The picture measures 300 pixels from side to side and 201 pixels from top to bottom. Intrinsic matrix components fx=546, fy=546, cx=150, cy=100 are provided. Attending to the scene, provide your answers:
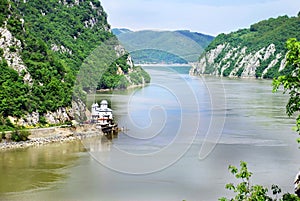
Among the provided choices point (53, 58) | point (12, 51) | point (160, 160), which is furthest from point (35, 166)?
point (53, 58)

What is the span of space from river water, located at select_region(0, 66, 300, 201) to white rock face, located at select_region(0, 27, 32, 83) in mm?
6615

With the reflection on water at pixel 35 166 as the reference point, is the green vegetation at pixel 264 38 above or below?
above

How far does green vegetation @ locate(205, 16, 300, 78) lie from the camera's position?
3568 inches

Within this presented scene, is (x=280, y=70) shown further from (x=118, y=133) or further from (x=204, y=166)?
(x=204, y=166)

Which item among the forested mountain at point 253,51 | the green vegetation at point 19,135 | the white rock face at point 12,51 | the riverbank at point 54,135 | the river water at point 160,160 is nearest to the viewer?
the river water at point 160,160

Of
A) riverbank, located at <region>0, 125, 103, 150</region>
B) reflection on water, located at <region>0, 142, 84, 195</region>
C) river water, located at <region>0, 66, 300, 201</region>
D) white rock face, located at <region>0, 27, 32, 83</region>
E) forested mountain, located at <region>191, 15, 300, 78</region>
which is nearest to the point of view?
river water, located at <region>0, 66, 300, 201</region>

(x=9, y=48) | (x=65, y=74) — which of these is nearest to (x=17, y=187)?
(x=9, y=48)

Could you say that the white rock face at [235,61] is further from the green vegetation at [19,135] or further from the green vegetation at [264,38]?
the green vegetation at [19,135]

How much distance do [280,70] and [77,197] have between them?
237 feet

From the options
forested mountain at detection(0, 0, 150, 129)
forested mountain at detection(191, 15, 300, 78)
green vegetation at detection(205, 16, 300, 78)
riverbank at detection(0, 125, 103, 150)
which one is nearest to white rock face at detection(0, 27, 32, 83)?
forested mountain at detection(0, 0, 150, 129)

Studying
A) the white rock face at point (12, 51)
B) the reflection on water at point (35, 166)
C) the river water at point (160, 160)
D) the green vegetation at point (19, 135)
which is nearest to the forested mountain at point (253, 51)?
the river water at point (160, 160)

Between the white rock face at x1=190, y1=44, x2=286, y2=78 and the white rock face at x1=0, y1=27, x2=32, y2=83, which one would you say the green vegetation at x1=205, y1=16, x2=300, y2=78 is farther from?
the white rock face at x1=0, y1=27, x2=32, y2=83

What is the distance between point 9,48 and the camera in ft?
106

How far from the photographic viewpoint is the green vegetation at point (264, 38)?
90625 mm
